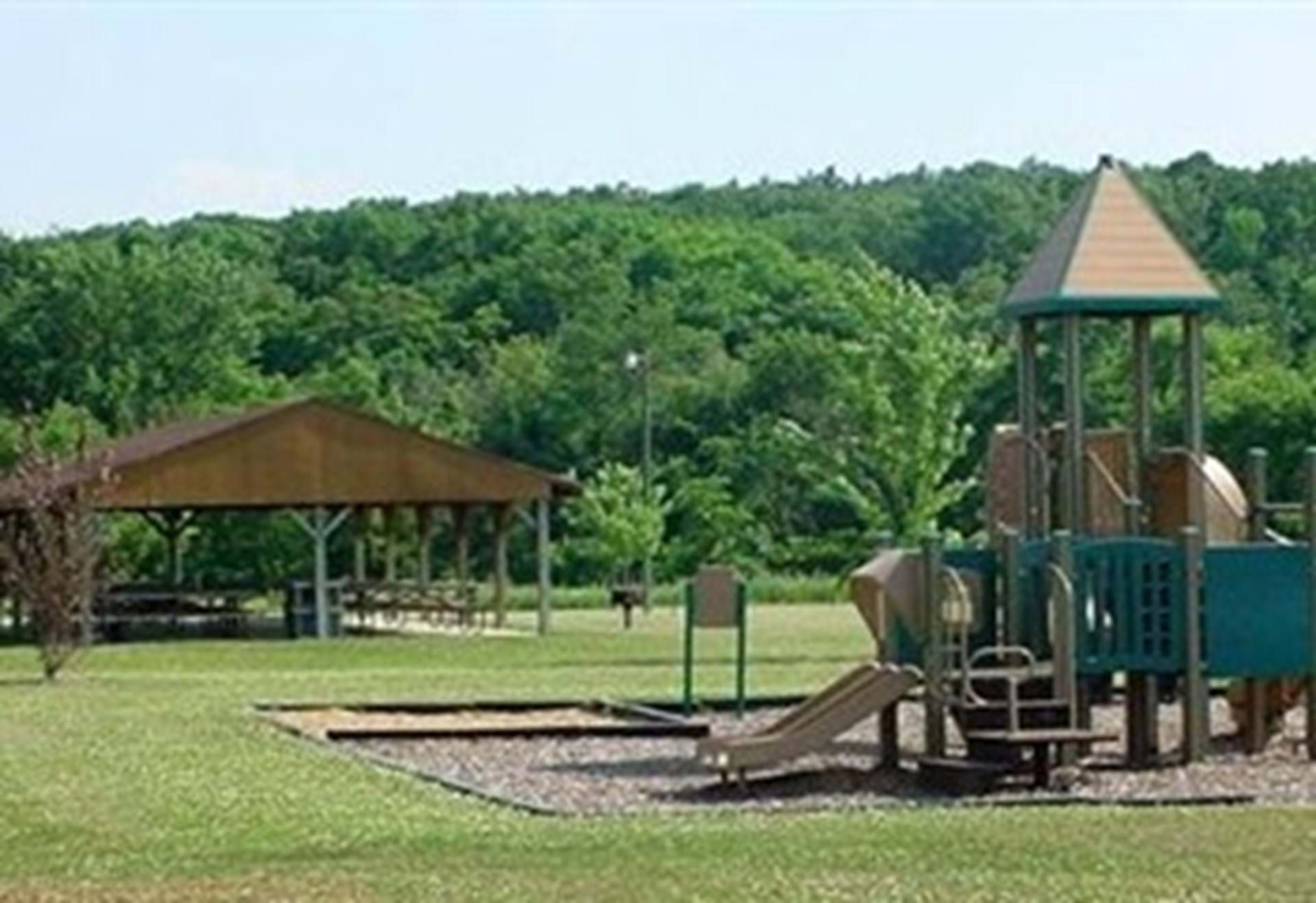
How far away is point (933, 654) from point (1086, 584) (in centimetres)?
122

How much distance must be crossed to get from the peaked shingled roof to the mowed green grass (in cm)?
532

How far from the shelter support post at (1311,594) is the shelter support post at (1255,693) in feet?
1.55

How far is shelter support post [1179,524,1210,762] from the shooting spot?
73.0ft

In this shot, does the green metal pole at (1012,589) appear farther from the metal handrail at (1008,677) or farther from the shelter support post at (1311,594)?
the shelter support post at (1311,594)

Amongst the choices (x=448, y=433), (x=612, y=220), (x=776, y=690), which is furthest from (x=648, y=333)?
(x=776, y=690)

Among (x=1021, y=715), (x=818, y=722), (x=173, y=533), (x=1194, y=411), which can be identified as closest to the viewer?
(x=1021, y=715)

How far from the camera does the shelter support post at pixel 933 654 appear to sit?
21625mm

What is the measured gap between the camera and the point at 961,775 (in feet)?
67.9

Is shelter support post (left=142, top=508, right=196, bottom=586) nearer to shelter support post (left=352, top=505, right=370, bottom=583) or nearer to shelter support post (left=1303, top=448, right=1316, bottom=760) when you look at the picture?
shelter support post (left=352, top=505, right=370, bottom=583)

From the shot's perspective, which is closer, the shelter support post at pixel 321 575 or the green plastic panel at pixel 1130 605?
the green plastic panel at pixel 1130 605

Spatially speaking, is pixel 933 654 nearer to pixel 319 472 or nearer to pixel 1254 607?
pixel 1254 607

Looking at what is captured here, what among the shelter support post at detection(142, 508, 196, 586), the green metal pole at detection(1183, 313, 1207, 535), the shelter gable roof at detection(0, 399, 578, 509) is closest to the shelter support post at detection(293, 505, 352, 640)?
the shelter gable roof at detection(0, 399, 578, 509)

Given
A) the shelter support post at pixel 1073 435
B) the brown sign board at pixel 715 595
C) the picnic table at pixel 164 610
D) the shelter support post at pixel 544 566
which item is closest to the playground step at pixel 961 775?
the shelter support post at pixel 1073 435

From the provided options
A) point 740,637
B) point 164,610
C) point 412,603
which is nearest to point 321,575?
point 412,603
